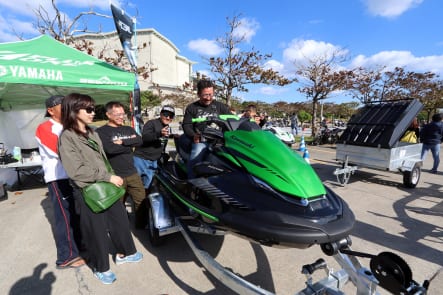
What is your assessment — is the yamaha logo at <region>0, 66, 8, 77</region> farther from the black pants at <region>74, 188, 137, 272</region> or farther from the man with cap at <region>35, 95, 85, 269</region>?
the black pants at <region>74, 188, 137, 272</region>

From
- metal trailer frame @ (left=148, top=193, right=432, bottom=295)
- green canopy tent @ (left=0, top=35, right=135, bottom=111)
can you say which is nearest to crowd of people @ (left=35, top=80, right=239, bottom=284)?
metal trailer frame @ (left=148, top=193, right=432, bottom=295)

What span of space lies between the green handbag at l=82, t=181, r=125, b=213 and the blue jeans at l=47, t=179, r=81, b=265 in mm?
682

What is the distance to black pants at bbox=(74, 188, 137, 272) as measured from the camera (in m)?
2.35

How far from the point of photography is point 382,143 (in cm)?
500

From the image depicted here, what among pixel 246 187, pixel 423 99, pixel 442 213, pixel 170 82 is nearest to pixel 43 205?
pixel 246 187

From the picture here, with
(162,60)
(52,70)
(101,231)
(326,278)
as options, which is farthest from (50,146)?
(162,60)

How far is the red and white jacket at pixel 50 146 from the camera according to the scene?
8.19 feet

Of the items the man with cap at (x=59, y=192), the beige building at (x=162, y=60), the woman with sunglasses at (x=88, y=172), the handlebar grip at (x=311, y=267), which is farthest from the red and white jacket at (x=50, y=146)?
the beige building at (x=162, y=60)

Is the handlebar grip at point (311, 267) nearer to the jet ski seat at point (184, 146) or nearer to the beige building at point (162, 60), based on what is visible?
the jet ski seat at point (184, 146)

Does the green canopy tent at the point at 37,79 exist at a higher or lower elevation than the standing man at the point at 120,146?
higher

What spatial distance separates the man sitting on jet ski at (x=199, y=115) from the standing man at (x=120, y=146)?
710 mm

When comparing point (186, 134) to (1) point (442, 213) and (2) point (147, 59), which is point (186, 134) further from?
(2) point (147, 59)

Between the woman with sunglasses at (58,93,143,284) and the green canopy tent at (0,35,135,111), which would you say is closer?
the woman with sunglasses at (58,93,143,284)

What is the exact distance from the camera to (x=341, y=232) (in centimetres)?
156
